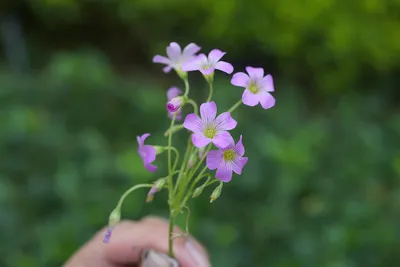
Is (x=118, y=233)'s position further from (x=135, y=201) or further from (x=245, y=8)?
(x=245, y=8)

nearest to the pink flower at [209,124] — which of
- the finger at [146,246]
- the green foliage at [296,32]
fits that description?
the finger at [146,246]

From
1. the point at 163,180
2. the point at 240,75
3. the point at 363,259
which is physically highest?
the point at 240,75

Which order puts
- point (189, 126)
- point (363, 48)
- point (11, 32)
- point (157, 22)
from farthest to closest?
point (11, 32)
point (157, 22)
point (363, 48)
point (189, 126)

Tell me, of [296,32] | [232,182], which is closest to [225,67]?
[232,182]

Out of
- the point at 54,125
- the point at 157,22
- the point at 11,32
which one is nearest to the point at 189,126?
the point at 54,125

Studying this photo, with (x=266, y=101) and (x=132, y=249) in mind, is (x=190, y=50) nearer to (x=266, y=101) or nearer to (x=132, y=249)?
(x=266, y=101)

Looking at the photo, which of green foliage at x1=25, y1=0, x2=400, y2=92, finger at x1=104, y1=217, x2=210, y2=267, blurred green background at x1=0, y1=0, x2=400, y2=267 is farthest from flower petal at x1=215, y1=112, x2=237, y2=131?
green foliage at x1=25, y1=0, x2=400, y2=92

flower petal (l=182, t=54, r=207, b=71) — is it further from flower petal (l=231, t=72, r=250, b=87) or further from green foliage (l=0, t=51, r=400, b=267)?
green foliage (l=0, t=51, r=400, b=267)
